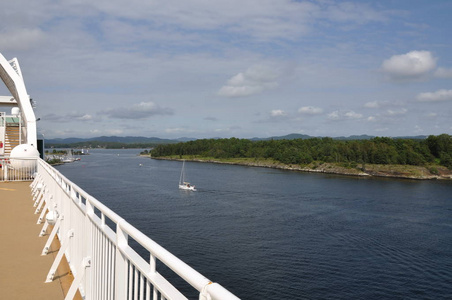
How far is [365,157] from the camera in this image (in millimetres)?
100188

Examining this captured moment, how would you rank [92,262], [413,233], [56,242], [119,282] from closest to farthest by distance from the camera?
1. [119,282]
2. [92,262]
3. [56,242]
4. [413,233]

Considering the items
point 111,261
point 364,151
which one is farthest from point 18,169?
point 364,151

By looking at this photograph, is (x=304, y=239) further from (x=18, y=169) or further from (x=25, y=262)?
(x=25, y=262)

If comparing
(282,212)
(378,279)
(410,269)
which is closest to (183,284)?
(378,279)

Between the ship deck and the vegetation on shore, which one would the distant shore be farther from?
the ship deck

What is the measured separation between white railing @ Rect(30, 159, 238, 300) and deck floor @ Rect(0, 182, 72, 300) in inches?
6.7

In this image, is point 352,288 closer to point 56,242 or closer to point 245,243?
point 245,243

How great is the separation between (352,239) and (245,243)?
9.16 metres

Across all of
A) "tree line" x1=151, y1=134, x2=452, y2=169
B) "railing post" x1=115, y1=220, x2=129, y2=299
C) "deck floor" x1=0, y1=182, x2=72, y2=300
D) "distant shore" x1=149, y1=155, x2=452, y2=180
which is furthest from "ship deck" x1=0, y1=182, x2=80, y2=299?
"tree line" x1=151, y1=134, x2=452, y2=169

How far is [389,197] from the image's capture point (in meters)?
54.0

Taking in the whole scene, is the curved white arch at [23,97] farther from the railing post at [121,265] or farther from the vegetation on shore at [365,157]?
the vegetation on shore at [365,157]

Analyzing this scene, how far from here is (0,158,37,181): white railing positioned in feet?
41.8

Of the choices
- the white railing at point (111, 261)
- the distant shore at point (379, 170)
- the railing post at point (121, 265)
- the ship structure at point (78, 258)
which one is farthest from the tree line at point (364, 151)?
the railing post at point (121, 265)

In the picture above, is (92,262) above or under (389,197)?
above
